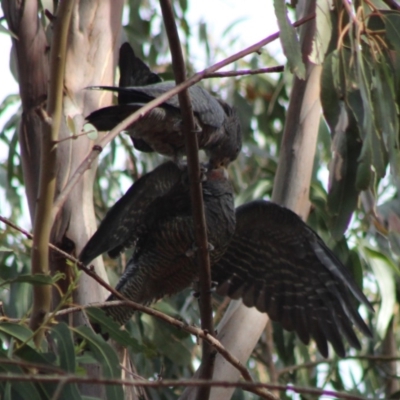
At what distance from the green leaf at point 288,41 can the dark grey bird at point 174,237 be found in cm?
98

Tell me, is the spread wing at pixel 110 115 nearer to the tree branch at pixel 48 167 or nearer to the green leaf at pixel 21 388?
the tree branch at pixel 48 167

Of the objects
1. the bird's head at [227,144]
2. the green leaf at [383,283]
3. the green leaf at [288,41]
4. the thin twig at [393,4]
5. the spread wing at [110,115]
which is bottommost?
the green leaf at [383,283]

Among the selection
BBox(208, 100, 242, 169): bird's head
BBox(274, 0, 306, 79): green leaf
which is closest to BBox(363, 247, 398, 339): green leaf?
BBox(208, 100, 242, 169): bird's head

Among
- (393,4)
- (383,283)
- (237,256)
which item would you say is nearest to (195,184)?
(393,4)

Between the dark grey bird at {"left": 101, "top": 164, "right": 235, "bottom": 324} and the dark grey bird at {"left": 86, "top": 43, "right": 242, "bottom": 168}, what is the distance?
133 mm

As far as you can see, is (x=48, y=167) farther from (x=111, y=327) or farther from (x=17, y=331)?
(x=111, y=327)

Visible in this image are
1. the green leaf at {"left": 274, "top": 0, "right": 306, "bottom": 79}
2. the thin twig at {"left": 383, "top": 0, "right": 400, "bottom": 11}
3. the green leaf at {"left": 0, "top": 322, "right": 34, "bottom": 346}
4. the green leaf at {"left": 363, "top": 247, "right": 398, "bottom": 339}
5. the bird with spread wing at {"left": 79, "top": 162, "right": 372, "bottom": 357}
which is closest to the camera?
the green leaf at {"left": 0, "top": 322, "right": 34, "bottom": 346}

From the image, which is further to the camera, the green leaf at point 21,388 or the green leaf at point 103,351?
the green leaf at point 103,351

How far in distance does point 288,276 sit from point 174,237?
689 millimetres

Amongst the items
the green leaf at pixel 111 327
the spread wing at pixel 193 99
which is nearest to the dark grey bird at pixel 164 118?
the spread wing at pixel 193 99

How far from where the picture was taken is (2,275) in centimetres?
328

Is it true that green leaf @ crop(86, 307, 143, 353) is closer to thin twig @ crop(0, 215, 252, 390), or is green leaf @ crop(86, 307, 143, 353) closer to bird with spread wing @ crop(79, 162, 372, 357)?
thin twig @ crop(0, 215, 252, 390)

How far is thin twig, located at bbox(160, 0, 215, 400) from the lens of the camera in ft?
5.84

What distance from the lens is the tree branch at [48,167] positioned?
4.89ft
